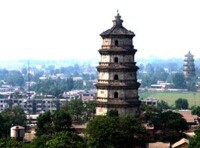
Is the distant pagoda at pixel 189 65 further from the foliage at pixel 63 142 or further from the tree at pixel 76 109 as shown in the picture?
the foliage at pixel 63 142

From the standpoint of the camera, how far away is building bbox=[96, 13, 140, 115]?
59656 mm

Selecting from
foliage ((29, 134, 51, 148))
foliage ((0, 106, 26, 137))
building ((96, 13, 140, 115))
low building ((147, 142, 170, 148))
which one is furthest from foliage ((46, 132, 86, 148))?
building ((96, 13, 140, 115))

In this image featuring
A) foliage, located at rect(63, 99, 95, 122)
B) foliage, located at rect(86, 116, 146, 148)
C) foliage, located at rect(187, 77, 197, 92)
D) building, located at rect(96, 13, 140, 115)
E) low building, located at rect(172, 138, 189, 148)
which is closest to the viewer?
foliage, located at rect(86, 116, 146, 148)

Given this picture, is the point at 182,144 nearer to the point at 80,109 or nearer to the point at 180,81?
the point at 80,109

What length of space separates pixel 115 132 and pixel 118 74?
1078cm

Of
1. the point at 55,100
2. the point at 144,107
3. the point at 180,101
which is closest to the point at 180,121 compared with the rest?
the point at 144,107

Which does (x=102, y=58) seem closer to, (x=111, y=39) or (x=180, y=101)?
(x=111, y=39)

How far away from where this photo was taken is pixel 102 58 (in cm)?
6078

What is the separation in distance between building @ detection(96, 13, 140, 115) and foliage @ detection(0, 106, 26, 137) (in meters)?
7.95

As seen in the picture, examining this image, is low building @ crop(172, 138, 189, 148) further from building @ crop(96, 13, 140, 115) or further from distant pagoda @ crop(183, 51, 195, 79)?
distant pagoda @ crop(183, 51, 195, 79)

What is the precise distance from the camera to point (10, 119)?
67812 millimetres

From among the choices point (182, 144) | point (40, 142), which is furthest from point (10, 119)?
point (40, 142)

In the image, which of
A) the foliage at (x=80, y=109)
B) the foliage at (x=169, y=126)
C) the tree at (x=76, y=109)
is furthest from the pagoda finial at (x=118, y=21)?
the tree at (x=76, y=109)

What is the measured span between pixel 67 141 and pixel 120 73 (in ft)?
52.3
